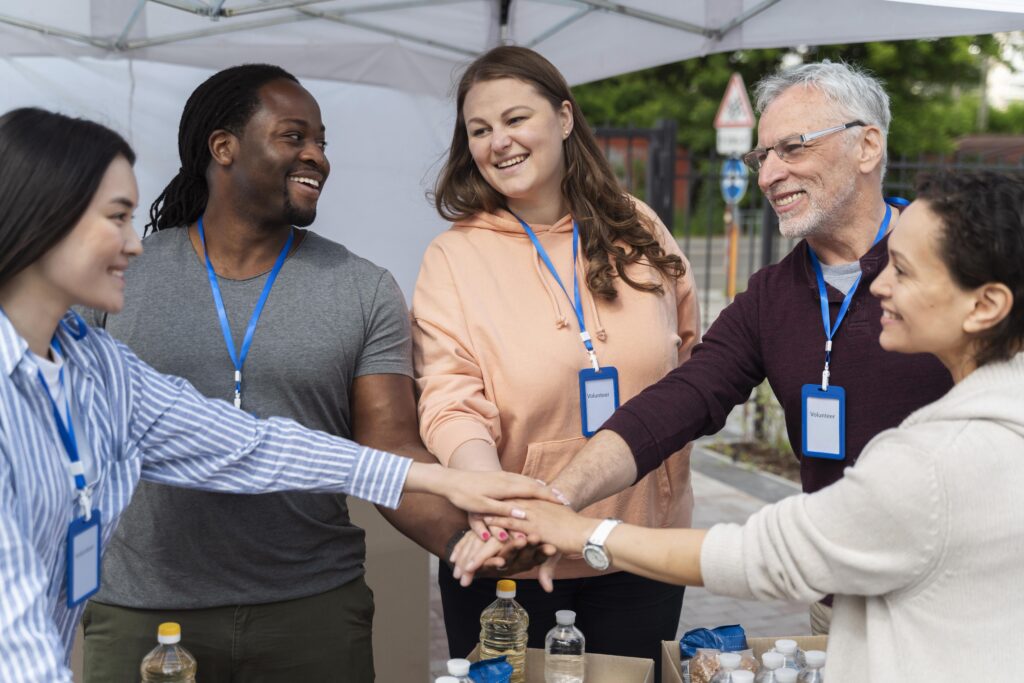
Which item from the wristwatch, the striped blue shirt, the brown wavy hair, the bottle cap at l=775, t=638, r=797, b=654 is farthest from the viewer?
the brown wavy hair

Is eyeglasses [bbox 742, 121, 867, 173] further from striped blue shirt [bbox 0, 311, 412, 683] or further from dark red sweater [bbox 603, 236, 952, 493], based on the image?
striped blue shirt [bbox 0, 311, 412, 683]

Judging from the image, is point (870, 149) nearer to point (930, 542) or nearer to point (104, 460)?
point (930, 542)

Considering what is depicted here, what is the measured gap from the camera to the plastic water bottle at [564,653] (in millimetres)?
2248

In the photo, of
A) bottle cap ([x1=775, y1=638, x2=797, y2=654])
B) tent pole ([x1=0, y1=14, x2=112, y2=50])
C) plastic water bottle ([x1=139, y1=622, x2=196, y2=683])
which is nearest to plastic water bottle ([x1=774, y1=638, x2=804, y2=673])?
bottle cap ([x1=775, y1=638, x2=797, y2=654])

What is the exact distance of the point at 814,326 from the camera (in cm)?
241

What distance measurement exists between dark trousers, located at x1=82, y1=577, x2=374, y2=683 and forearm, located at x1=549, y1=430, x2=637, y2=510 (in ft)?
1.85

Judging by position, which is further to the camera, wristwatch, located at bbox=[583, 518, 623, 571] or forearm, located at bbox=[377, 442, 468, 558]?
forearm, located at bbox=[377, 442, 468, 558]

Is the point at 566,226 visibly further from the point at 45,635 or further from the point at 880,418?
the point at 45,635

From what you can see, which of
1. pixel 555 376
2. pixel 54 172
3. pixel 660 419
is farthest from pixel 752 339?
pixel 54 172

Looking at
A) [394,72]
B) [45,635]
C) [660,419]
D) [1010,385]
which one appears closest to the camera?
[45,635]

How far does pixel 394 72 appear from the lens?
395 cm

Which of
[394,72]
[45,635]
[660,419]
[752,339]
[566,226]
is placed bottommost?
[45,635]

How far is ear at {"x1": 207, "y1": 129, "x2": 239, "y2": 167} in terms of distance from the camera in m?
2.43

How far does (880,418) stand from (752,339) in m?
0.39
